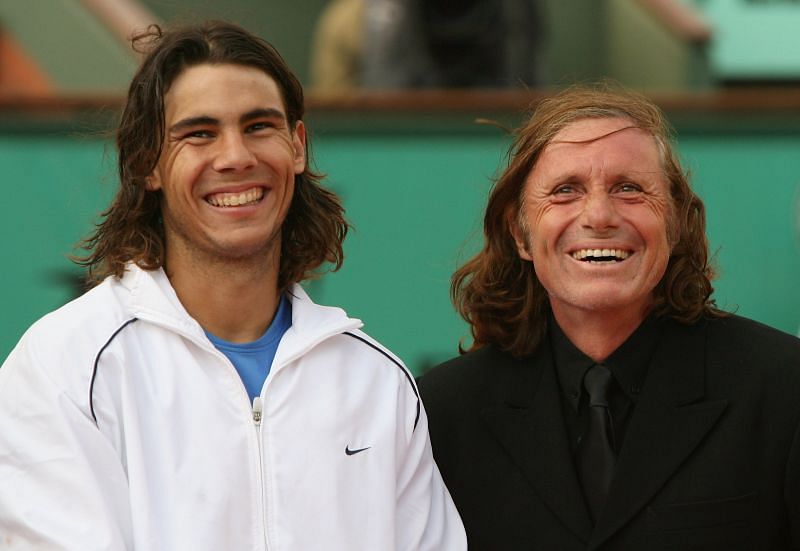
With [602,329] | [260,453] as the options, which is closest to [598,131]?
[602,329]

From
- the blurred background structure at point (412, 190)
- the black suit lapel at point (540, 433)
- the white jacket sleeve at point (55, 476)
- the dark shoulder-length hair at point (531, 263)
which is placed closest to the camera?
the white jacket sleeve at point (55, 476)

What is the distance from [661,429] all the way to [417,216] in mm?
2716

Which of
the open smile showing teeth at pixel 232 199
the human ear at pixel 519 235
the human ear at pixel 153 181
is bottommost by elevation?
the human ear at pixel 519 235

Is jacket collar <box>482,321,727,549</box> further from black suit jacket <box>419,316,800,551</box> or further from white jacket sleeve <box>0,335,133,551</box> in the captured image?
white jacket sleeve <box>0,335,133,551</box>

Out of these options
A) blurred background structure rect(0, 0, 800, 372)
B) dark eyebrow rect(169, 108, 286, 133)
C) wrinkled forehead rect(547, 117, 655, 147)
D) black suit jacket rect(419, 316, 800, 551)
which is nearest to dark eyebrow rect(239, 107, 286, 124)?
dark eyebrow rect(169, 108, 286, 133)

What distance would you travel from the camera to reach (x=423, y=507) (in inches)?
149

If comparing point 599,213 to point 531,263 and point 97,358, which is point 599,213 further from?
point 97,358

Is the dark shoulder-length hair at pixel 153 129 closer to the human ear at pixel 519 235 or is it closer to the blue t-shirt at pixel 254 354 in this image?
the blue t-shirt at pixel 254 354

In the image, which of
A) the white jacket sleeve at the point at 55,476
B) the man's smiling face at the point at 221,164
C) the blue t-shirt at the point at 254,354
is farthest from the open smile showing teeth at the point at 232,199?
the white jacket sleeve at the point at 55,476

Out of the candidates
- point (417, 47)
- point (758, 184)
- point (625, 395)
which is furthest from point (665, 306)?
point (417, 47)

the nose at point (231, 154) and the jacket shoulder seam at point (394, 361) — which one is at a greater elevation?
the nose at point (231, 154)

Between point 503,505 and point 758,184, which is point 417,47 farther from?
point 503,505

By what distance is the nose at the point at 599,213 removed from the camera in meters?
3.94

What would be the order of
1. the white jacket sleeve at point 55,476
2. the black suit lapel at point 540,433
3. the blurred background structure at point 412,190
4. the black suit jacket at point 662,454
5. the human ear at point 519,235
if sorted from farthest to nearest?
1. the blurred background structure at point 412,190
2. the human ear at point 519,235
3. the black suit lapel at point 540,433
4. the black suit jacket at point 662,454
5. the white jacket sleeve at point 55,476
